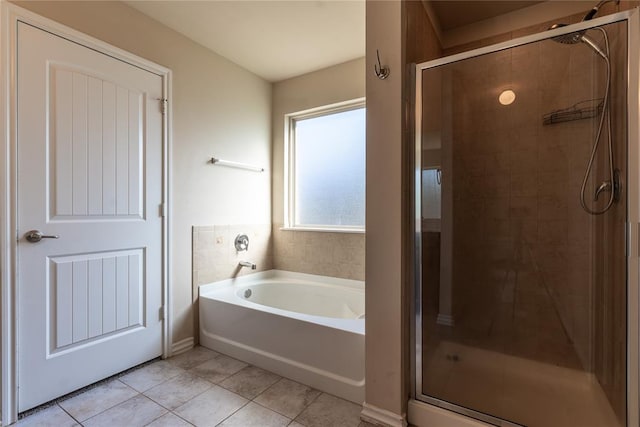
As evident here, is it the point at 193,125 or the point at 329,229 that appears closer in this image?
the point at 193,125

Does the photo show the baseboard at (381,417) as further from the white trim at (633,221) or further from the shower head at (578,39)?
the shower head at (578,39)

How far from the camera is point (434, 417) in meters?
1.48

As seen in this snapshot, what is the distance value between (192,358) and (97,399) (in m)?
0.60

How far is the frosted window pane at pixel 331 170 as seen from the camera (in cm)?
276

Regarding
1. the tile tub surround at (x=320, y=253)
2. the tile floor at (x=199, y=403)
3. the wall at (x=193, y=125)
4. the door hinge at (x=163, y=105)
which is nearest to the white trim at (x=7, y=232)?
the tile floor at (x=199, y=403)

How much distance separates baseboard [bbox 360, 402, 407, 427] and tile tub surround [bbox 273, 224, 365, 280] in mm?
1173

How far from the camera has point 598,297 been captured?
4.87 ft

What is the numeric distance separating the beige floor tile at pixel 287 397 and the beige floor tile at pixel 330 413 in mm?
47

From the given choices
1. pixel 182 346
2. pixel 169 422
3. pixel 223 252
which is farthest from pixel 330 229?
pixel 169 422

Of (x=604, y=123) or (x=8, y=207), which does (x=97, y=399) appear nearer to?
(x=8, y=207)

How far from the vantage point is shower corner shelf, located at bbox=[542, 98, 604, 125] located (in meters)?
1.45

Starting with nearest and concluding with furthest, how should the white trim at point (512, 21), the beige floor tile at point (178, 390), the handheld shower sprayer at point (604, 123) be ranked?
the handheld shower sprayer at point (604, 123)
the beige floor tile at point (178, 390)
the white trim at point (512, 21)

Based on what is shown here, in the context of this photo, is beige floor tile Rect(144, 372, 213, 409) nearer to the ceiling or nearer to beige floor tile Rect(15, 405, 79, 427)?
beige floor tile Rect(15, 405, 79, 427)

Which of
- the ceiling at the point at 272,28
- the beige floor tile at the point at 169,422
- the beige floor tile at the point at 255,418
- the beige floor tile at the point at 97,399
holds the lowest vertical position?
the beige floor tile at the point at 255,418
